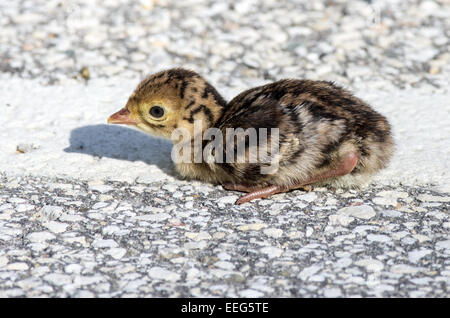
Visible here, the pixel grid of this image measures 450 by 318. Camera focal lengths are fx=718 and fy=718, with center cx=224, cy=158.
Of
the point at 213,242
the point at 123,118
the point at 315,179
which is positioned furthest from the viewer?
the point at 123,118

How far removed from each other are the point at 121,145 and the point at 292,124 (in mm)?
1770

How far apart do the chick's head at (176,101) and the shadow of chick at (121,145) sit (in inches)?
19.2

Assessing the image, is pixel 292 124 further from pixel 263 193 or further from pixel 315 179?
pixel 263 193

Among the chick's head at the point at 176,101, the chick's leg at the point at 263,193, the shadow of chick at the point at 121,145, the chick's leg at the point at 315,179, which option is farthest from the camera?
the shadow of chick at the point at 121,145

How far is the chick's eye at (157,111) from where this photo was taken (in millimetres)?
5418

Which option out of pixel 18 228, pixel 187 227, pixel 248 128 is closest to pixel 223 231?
pixel 187 227

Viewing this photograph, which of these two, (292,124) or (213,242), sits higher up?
(292,124)

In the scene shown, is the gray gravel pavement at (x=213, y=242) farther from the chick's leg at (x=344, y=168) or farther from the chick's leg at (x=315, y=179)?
the chick's leg at (x=344, y=168)

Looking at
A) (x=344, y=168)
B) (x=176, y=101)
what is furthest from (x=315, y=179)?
(x=176, y=101)

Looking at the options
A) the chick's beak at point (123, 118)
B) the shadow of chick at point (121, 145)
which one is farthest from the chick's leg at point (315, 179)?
the chick's beak at point (123, 118)

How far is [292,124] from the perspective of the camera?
197 inches

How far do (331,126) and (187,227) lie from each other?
122 cm

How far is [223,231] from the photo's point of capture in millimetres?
4656
